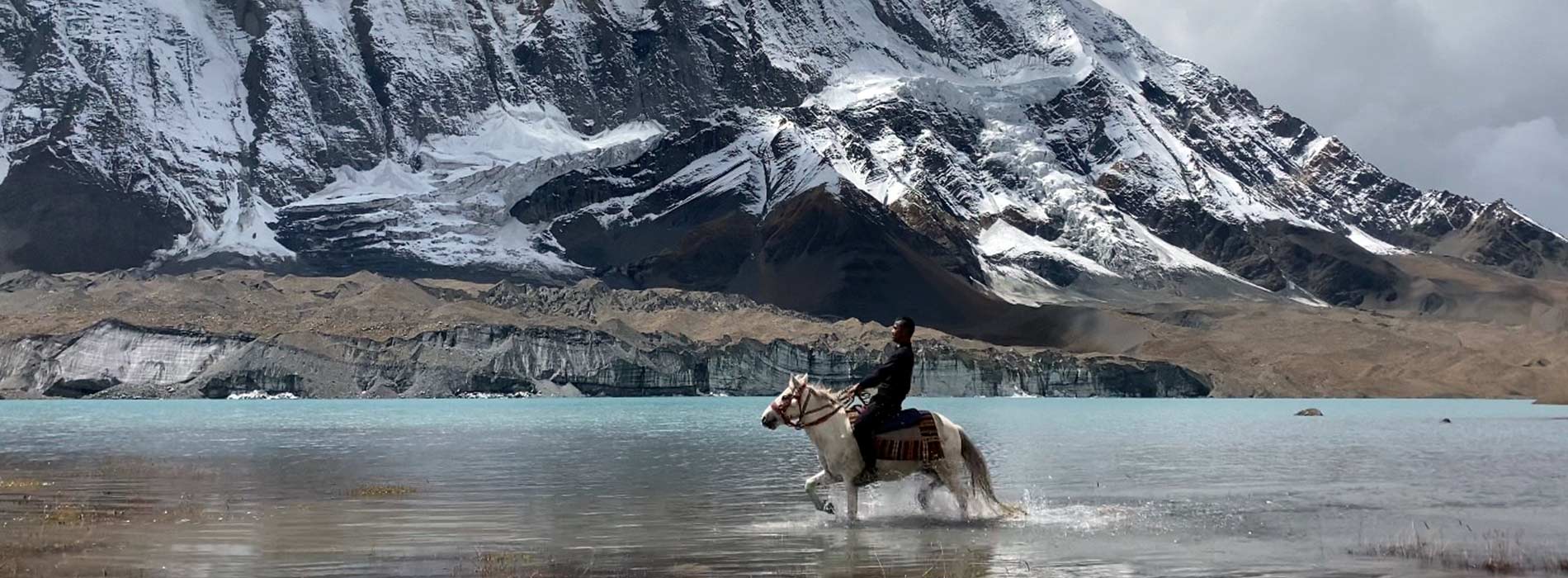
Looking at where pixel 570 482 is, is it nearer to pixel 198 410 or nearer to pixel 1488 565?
pixel 1488 565

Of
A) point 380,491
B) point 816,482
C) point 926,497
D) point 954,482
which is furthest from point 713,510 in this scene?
point 380,491

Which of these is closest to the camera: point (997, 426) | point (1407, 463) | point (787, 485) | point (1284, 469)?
point (787, 485)

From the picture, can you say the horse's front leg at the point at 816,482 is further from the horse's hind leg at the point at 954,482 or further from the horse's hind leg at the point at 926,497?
the horse's hind leg at the point at 926,497

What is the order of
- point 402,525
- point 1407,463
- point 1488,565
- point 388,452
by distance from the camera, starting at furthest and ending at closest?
1. point 388,452
2. point 1407,463
3. point 402,525
4. point 1488,565

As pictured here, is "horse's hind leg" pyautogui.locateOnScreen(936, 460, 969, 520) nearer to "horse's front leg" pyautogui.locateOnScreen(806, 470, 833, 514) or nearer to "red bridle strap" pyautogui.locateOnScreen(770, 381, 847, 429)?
"horse's front leg" pyautogui.locateOnScreen(806, 470, 833, 514)

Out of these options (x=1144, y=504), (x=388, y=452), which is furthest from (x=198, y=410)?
(x=1144, y=504)

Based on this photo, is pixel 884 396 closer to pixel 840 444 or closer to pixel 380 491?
pixel 840 444
